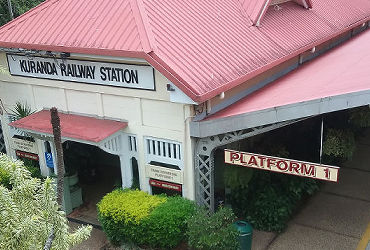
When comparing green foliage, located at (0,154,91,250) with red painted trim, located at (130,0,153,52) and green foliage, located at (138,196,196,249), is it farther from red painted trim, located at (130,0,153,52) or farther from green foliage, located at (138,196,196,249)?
red painted trim, located at (130,0,153,52)

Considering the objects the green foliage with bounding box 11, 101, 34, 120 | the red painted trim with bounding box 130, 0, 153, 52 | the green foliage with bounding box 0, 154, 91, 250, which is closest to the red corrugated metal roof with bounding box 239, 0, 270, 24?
the red painted trim with bounding box 130, 0, 153, 52

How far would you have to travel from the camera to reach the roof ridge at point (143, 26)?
940 centimetres

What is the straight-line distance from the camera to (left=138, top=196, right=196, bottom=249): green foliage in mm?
9500

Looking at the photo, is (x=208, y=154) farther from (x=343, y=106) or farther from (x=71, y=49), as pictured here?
(x=71, y=49)

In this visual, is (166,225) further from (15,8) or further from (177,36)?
(15,8)

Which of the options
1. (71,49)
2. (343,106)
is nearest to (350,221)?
(343,106)

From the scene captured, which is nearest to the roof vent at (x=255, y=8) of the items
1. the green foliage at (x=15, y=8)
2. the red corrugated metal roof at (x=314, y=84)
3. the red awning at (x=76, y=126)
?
the red corrugated metal roof at (x=314, y=84)

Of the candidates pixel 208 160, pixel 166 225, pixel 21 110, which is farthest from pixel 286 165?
pixel 21 110

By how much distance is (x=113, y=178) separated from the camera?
1368cm

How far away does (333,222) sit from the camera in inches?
436

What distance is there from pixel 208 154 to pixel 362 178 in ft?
19.8

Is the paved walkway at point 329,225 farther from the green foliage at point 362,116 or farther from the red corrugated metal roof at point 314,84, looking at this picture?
the red corrugated metal roof at point 314,84

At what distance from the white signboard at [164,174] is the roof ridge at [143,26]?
9.01ft

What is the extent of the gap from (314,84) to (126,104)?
421cm
